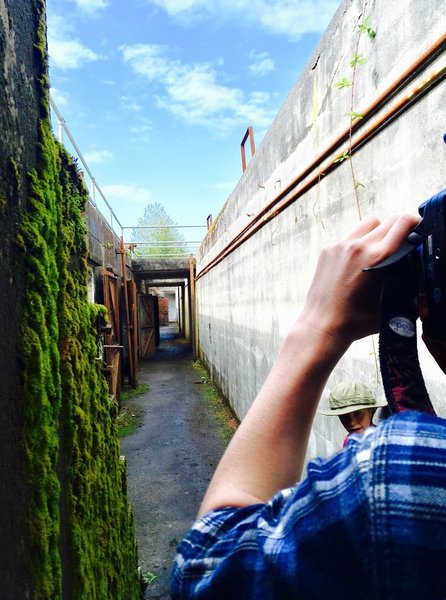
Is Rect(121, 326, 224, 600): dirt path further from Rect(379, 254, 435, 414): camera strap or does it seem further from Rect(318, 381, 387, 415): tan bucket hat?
Rect(379, 254, 435, 414): camera strap

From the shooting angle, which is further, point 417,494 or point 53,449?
point 53,449

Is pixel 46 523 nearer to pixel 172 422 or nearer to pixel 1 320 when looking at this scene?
pixel 1 320

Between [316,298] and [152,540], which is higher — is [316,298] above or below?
above

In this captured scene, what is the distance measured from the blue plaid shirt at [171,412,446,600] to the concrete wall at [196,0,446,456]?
143cm

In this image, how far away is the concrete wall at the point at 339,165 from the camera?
5.44 ft

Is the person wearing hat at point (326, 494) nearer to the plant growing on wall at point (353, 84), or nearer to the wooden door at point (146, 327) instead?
the plant growing on wall at point (353, 84)

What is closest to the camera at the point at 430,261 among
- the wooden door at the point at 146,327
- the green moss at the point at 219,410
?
the green moss at the point at 219,410

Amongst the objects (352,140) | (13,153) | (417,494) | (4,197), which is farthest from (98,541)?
(352,140)

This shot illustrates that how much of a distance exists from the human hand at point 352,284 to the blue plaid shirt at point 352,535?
0.19 m

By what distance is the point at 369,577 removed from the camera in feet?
1.30

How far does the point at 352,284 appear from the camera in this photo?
603mm

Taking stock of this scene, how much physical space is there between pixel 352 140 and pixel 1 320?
200 centimetres

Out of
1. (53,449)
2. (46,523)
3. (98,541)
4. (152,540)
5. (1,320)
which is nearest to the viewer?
(1,320)

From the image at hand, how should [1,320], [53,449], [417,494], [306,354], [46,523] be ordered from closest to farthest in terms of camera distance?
[417,494], [306,354], [1,320], [46,523], [53,449]
